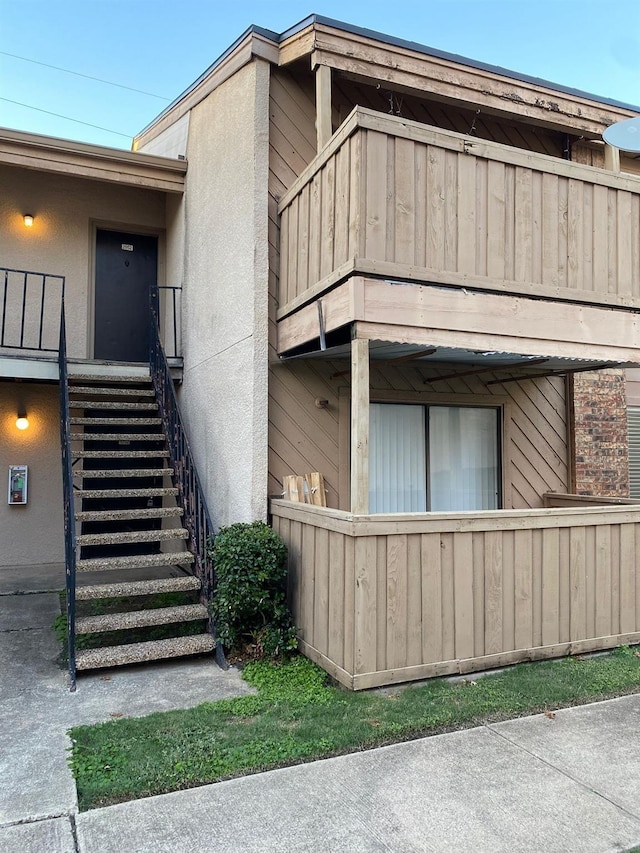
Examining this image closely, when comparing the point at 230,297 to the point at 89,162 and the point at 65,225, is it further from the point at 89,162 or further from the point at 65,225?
the point at 65,225

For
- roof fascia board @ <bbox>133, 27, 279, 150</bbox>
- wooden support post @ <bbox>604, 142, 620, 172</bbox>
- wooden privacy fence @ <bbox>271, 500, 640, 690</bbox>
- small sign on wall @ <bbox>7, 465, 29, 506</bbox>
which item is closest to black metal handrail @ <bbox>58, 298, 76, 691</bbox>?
wooden privacy fence @ <bbox>271, 500, 640, 690</bbox>

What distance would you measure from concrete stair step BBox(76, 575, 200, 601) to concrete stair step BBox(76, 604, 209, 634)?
6.5 inches

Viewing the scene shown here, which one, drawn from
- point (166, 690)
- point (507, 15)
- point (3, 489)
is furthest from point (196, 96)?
point (507, 15)

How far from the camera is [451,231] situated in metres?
4.84

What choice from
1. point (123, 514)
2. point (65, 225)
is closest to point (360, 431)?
point (123, 514)

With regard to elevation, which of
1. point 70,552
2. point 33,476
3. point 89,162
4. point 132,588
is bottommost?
point 132,588

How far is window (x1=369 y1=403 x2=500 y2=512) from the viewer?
20.6ft

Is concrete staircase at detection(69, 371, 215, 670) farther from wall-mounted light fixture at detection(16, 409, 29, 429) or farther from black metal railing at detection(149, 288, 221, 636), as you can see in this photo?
wall-mounted light fixture at detection(16, 409, 29, 429)

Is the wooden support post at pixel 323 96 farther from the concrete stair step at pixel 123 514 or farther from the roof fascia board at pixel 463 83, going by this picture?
the concrete stair step at pixel 123 514

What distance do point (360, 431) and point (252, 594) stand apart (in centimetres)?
156

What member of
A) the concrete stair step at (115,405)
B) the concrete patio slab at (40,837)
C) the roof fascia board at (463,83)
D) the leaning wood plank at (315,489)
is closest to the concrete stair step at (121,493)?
the concrete stair step at (115,405)

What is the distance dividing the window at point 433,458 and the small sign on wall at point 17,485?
4641 mm

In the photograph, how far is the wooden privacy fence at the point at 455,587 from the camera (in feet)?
14.4

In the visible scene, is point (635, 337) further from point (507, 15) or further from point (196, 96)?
point (507, 15)
